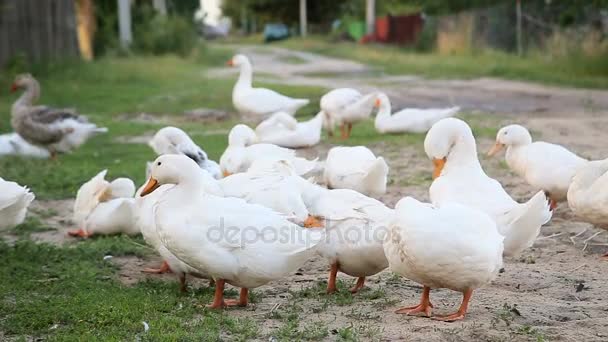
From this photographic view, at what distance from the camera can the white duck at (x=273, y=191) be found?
5.79m

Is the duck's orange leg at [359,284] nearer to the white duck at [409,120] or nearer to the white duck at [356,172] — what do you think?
the white duck at [356,172]

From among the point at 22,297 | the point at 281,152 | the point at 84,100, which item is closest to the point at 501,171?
the point at 281,152

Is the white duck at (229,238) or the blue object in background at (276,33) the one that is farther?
the blue object in background at (276,33)

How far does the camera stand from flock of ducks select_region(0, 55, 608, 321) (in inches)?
187

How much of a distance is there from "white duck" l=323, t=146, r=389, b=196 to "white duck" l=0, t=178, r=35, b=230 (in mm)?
2676

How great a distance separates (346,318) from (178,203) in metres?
1.20

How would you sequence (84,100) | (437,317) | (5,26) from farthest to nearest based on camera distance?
(5,26) < (84,100) < (437,317)

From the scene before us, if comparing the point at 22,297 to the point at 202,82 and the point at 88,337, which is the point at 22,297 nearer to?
the point at 88,337

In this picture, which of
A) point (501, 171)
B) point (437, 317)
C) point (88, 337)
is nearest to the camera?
point (88, 337)

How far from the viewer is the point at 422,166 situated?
402 inches

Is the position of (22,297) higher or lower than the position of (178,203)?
lower

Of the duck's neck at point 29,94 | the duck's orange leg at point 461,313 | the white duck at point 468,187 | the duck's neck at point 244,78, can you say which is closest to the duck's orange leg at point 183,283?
the white duck at point 468,187

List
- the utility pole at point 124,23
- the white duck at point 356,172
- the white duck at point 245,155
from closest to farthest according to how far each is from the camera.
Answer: the white duck at point 356,172 → the white duck at point 245,155 → the utility pole at point 124,23

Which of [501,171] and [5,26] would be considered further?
[5,26]
